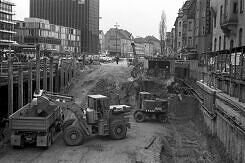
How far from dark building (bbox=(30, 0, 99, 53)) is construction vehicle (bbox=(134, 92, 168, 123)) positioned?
14450 cm

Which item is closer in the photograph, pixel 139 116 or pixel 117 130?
pixel 117 130

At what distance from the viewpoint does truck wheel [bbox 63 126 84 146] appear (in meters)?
23.2

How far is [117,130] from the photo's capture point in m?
24.7

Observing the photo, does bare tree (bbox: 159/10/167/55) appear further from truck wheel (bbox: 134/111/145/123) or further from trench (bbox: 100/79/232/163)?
truck wheel (bbox: 134/111/145/123)

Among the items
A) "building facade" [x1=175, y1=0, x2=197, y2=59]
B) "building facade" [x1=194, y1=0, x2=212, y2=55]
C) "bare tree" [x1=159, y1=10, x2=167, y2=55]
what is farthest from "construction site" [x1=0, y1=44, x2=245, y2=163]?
"bare tree" [x1=159, y1=10, x2=167, y2=55]

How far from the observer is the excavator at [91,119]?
75.6 ft

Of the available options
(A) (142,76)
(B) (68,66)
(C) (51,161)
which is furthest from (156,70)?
(C) (51,161)

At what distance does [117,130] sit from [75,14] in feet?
517

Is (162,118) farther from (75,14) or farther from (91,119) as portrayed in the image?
(75,14)

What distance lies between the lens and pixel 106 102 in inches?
956

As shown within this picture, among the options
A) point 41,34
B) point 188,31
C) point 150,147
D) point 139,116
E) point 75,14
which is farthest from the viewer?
point 75,14

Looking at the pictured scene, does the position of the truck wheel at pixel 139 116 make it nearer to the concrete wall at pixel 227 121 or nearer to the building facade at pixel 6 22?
the concrete wall at pixel 227 121

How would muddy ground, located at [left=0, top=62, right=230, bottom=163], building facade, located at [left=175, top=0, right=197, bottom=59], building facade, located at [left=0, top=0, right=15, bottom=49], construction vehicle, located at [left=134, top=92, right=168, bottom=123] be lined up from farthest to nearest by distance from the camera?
building facade, located at [left=0, top=0, right=15, bottom=49] < building facade, located at [left=175, top=0, right=197, bottom=59] < construction vehicle, located at [left=134, top=92, right=168, bottom=123] < muddy ground, located at [left=0, top=62, right=230, bottom=163]

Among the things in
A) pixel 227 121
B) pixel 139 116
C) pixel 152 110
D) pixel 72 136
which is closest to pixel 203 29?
pixel 152 110
